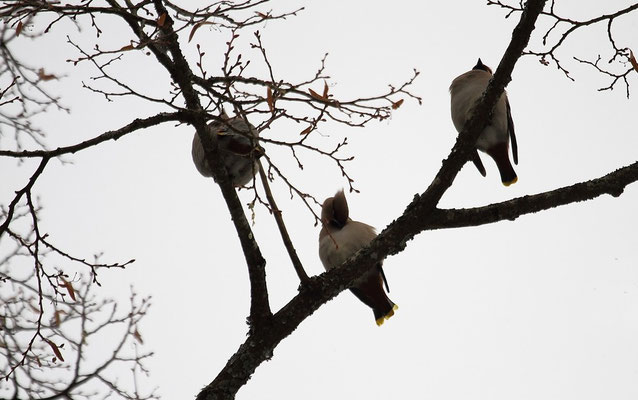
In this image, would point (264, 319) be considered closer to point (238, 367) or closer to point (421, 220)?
point (238, 367)

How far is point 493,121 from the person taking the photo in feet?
15.5

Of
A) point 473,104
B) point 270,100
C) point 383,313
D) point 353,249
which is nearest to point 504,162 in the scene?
point 473,104

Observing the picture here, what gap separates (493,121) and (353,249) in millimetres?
1347

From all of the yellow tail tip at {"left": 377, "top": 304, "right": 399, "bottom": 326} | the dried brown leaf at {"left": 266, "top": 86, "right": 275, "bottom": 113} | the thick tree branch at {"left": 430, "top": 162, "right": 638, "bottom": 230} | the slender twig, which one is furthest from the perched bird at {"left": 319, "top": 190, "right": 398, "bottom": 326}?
the dried brown leaf at {"left": 266, "top": 86, "right": 275, "bottom": 113}

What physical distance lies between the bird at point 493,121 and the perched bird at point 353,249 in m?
1.00

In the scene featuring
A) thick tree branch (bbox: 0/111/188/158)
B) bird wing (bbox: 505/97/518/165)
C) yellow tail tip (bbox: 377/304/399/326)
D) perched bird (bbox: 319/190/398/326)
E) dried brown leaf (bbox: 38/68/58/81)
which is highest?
dried brown leaf (bbox: 38/68/58/81)

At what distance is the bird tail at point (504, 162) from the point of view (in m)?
4.77

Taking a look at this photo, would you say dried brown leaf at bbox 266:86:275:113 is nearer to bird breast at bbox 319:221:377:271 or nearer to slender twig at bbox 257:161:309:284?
slender twig at bbox 257:161:309:284

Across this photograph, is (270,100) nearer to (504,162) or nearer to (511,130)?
(504,162)

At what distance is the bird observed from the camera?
4738 mm

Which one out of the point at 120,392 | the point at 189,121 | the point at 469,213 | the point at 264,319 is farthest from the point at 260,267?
the point at 120,392

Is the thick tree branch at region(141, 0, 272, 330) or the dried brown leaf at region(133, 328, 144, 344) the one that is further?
the dried brown leaf at region(133, 328, 144, 344)

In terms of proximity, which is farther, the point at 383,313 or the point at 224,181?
the point at 383,313

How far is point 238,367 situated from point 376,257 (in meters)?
0.76
